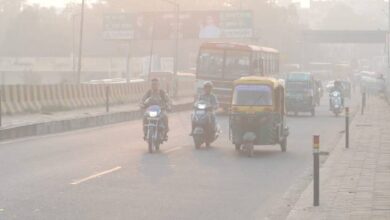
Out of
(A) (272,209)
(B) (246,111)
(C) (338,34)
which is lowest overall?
(A) (272,209)

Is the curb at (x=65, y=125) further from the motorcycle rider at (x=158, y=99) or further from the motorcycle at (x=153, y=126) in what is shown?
the motorcycle at (x=153, y=126)

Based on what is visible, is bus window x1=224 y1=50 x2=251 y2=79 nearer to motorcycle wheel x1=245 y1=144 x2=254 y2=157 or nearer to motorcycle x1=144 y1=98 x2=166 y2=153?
motorcycle x1=144 y1=98 x2=166 y2=153

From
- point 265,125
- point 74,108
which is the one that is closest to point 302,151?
point 265,125

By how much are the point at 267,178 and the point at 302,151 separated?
5721mm

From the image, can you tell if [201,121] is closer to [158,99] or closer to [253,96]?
[158,99]

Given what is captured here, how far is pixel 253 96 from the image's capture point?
1855 centimetres

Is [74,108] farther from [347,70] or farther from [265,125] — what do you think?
[347,70]

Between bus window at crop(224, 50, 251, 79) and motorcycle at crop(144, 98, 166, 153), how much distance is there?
59.8ft

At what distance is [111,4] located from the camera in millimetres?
100438

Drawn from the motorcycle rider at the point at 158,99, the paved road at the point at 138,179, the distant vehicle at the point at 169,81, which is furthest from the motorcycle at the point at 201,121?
the distant vehicle at the point at 169,81

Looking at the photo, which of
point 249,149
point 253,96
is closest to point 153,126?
point 249,149

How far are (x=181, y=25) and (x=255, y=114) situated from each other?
44.7 meters

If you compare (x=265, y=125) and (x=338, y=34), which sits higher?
(x=338, y=34)

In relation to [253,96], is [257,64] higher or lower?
higher
